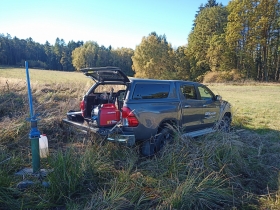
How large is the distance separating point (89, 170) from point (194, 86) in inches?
149

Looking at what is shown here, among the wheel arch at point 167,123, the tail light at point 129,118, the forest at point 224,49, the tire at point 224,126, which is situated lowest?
the tire at point 224,126

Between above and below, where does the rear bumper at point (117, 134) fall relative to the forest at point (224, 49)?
below

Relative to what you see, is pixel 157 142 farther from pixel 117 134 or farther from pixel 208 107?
pixel 208 107

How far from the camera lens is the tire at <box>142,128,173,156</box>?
167 inches

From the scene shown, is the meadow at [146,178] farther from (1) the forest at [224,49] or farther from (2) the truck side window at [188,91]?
(1) the forest at [224,49]

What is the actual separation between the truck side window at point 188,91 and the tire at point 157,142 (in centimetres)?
122

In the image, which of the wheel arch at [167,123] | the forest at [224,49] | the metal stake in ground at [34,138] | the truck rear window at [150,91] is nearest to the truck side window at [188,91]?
the truck rear window at [150,91]

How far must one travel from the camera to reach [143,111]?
4141mm

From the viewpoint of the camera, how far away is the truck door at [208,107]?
232 inches

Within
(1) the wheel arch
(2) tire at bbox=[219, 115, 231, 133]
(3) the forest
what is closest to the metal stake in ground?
(1) the wheel arch

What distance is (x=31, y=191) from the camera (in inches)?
110

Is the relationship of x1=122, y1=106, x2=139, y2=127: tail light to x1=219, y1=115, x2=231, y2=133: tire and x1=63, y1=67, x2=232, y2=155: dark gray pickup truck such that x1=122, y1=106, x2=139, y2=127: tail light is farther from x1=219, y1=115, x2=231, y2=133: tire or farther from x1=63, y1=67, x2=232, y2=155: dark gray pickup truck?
x1=219, y1=115, x2=231, y2=133: tire

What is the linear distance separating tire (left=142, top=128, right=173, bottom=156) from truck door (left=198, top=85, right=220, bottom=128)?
1.71 metres

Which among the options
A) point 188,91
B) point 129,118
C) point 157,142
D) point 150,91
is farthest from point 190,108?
point 129,118
